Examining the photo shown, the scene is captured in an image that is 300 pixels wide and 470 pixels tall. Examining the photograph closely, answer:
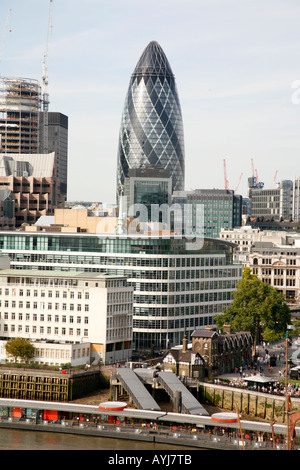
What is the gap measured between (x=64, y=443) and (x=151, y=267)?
49.4m

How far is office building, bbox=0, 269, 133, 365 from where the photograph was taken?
113000mm

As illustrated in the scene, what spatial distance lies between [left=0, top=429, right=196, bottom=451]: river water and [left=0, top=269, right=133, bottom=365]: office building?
22595mm

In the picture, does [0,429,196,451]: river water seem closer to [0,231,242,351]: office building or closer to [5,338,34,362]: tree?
[5,338,34,362]: tree

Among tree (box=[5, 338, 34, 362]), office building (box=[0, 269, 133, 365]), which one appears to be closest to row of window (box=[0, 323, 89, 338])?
office building (box=[0, 269, 133, 365])

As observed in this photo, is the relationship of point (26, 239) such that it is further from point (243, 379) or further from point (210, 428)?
point (210, 428)

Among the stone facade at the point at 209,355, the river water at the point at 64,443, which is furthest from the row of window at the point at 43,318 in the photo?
the river water at the point at 64,443

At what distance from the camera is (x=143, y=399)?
9481 centimetres

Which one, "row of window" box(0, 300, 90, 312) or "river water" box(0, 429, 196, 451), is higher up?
"row of window" box(0, 300, 90, 312)

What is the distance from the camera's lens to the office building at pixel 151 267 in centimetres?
13125

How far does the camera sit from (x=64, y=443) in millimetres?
84750

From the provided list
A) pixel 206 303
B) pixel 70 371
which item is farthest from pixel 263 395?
pixel 206 303

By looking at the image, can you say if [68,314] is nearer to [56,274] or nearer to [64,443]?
[56,274]
